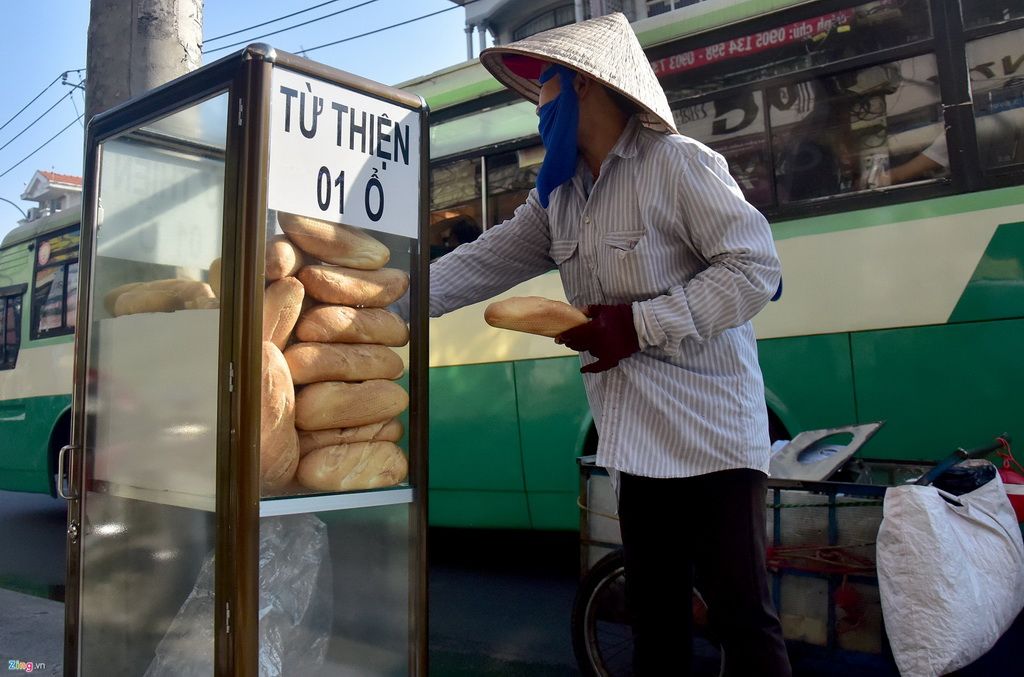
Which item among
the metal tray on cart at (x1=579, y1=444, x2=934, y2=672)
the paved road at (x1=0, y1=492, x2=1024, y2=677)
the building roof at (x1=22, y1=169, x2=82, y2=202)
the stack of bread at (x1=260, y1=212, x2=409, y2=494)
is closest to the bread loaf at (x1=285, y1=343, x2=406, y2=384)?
the stack of bread at (x1=260, y1=212, x2=409, y2=494)

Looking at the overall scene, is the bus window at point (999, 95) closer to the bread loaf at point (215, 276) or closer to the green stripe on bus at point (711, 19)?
the green stripe on bus at point (711, 19)

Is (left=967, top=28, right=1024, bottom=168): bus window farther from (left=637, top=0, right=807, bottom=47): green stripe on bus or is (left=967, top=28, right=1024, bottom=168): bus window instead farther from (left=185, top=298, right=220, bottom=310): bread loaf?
(left=185, top=298, right=220, bottom=310): bread loaf

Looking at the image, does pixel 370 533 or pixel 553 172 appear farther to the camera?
pixel 370 533

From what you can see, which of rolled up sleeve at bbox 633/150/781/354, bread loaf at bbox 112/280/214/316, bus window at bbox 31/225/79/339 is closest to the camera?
rolled up sleeve at bbox 633/150/781/354

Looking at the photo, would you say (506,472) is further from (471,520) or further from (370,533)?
(370,533)

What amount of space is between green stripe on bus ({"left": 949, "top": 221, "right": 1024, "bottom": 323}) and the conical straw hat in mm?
2551

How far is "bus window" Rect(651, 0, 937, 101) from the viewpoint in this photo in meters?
3.96

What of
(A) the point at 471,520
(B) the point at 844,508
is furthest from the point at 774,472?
(A) the point at 471,520

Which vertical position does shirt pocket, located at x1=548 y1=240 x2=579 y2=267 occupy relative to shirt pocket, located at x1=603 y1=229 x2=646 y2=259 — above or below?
above

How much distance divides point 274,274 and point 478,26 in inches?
917

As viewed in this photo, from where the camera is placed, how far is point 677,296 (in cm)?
164

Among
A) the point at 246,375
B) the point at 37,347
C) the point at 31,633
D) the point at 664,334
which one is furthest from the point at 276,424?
the point at 37,347

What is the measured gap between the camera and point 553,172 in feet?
6.33

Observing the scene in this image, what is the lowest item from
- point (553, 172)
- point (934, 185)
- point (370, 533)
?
point (370, 533)
